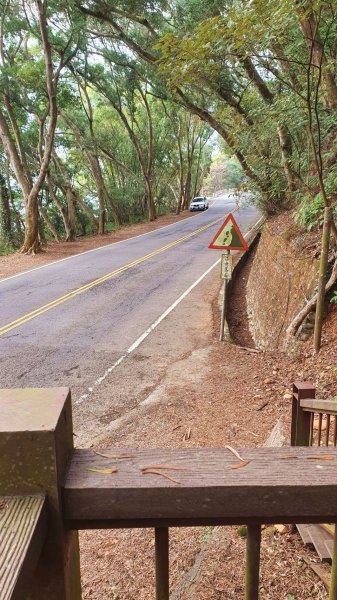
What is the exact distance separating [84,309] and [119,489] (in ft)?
31.4

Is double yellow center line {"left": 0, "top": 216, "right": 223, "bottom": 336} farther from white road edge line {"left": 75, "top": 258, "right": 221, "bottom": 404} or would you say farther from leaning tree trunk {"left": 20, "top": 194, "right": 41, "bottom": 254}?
leaning tree trunk {"left": 20, "top": 194, "right": 41, "bottom": 254}

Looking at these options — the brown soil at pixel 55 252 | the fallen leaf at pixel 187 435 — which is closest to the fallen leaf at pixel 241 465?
the fallen leaf at pixel 187 435

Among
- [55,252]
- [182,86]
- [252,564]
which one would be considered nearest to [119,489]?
[252,564]

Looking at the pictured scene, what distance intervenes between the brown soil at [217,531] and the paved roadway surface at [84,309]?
1.75 meters

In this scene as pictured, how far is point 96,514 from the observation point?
1.01m

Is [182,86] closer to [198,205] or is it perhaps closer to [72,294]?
[72,294]

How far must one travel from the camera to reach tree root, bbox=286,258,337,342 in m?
6.41

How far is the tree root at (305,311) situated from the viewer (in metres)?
6.41

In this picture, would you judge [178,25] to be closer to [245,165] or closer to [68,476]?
[245,165]

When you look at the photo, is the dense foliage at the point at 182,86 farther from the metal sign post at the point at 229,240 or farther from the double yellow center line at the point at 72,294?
the double yellow center line at the point at 72,294

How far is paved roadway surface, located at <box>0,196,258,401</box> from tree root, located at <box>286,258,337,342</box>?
3268mm

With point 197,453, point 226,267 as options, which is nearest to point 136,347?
point 226,267

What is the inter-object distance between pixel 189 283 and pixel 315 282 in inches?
261

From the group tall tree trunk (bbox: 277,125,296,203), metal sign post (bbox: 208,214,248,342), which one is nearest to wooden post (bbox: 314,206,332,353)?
metal sign post (bbox: 208,214,248,342)
